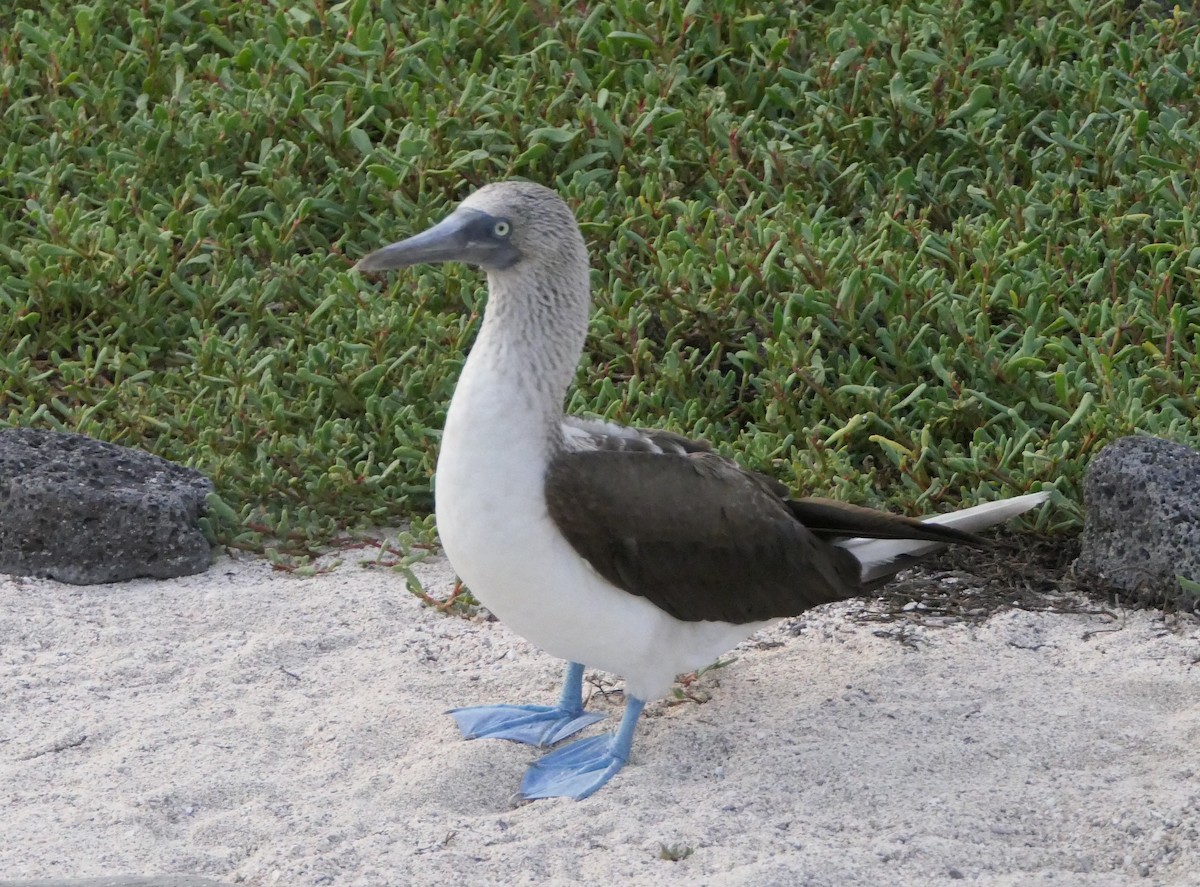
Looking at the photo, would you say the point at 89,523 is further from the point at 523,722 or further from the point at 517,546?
the point at 517,546

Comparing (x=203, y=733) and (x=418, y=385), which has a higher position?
(x=418, y=385)

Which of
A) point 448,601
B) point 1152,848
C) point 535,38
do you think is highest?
point 535,38

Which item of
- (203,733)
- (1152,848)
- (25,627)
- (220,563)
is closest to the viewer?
(1152,848)

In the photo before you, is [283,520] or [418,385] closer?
[283,520]

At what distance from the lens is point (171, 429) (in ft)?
18.8

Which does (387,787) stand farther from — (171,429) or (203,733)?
(171,429)

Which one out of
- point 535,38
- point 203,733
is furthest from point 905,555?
point 535,38

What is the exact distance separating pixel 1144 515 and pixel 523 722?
191 cm

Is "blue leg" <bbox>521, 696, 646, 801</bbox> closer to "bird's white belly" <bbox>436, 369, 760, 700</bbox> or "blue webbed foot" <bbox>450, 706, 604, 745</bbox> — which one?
"blue webbed foot" <bbox>450, 706, 604, 745</bbox>

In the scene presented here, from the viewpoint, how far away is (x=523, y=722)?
14.0ft

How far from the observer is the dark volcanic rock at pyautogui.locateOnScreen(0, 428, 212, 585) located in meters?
5.04

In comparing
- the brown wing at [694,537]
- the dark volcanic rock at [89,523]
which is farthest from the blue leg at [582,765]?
the dark volcanic rock at [89,523]

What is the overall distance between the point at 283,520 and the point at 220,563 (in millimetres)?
236

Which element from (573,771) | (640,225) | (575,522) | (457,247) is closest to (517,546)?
(575,522)
